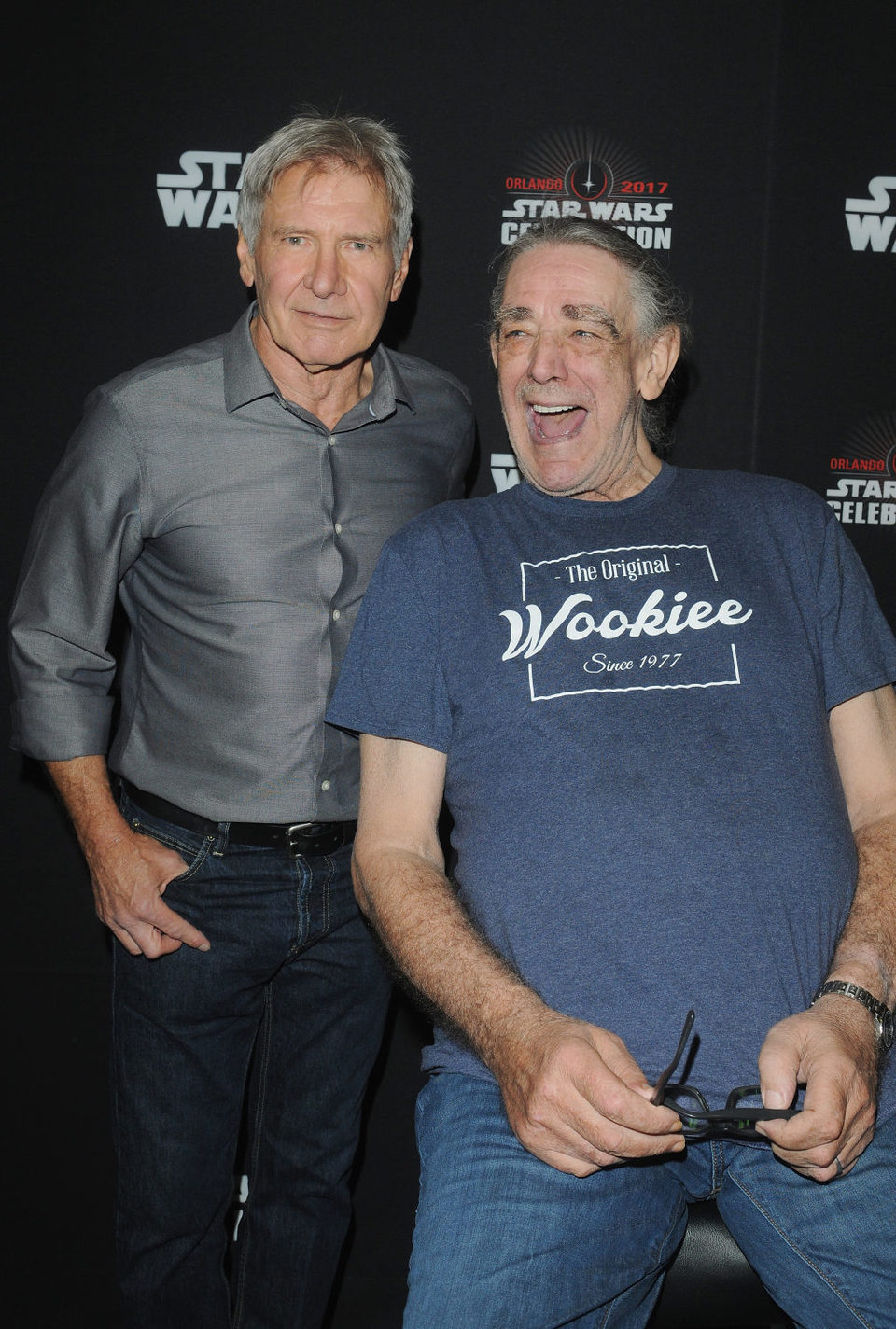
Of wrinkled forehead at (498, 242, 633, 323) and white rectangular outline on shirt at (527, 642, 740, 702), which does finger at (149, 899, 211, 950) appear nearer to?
white rectangular outline on shirt at (527, 642, 740, 702)

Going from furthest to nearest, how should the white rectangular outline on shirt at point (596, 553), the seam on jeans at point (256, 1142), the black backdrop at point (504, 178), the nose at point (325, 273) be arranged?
the black backdrop at point (504, 178) < the seam on jeans at point (256, 1142) < the nose at point (325, 273) < the white rectangular outline on shirt at point (596, 553)

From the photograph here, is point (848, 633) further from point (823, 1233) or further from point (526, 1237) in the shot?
point (526, 1237)

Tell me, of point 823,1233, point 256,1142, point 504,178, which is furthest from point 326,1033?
point 504,178

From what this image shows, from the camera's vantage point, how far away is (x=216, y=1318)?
198 centimetres

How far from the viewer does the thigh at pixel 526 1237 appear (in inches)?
50.4

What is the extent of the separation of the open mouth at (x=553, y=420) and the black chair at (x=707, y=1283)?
1.12 m

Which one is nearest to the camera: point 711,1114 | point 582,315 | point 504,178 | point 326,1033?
point 711,1114

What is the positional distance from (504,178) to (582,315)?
24.6 inches

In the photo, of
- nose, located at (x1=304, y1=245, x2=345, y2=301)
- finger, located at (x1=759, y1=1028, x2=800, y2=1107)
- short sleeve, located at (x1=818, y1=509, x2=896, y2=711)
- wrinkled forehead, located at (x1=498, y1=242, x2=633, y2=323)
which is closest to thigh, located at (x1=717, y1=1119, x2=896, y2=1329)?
finger, located at (x1=759, y1=1028, x2=800, y2=1107)

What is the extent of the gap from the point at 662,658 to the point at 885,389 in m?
1.07

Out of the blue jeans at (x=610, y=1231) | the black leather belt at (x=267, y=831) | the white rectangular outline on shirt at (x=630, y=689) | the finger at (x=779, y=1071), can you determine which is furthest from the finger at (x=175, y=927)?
the finger at (x=779, y=1071)

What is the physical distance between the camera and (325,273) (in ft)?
5.86

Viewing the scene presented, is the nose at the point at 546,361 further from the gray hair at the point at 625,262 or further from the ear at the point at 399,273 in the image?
the ear at the point at 399,273

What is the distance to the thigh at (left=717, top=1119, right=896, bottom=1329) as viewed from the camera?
1.32 metres
